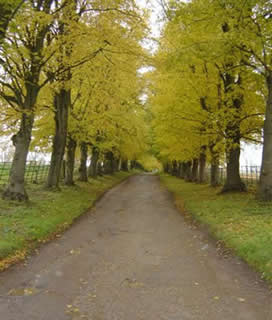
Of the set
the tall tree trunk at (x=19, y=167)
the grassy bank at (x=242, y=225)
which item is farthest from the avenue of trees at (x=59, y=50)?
the grassy bank at (x=242, y=225)

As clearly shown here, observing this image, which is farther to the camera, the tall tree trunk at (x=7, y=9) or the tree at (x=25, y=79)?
the tree at (x=25, y=79)

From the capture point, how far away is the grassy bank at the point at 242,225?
6.24 meters

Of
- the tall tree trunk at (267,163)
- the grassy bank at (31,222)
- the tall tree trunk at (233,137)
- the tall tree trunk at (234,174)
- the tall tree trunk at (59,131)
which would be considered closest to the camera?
the grassy bank at (31,222)

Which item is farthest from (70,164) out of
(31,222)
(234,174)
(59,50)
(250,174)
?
(250,174)

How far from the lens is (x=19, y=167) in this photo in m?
12.1

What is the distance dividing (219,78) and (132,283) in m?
13.1

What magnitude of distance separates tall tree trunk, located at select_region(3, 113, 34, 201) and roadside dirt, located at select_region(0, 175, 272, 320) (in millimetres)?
3959

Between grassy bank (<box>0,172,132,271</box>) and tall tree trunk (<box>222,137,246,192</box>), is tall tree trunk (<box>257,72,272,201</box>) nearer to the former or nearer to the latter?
tall tree trunk (<box>222,137,246,192</box>)

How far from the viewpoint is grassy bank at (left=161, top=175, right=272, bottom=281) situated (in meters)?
6.24

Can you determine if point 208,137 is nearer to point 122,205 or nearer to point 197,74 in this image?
point 197,74

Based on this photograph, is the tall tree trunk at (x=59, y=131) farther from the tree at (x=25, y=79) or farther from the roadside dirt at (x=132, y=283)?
the roadside dirt at (x=132, y=283)

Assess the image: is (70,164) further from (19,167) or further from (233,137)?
(233,137)

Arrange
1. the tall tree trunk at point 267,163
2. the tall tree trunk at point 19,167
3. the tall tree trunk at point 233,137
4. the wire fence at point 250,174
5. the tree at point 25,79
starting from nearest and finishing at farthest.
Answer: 1. the tree at point 25,79
2. the tall tree trunk at point 267,163
3. the tall tree trunk at point 19,167
4. the tall tree trunk at point 233,137
5. the wire fence at point 250,174

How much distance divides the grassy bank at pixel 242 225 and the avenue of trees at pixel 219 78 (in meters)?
1.41
